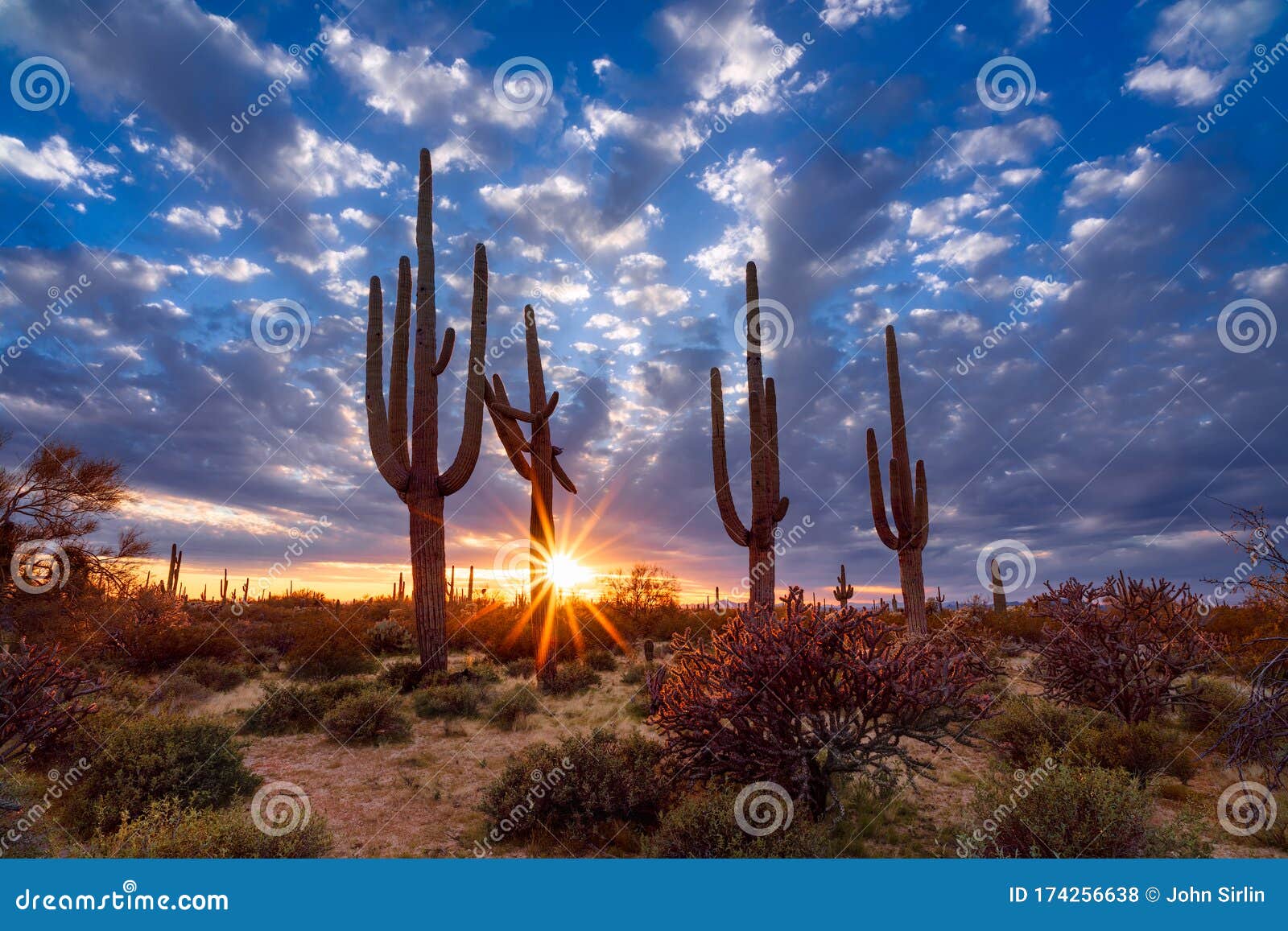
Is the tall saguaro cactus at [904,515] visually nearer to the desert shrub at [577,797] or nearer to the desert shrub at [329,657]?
the desert shrub at [577,797]

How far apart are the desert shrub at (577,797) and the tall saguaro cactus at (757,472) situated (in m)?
7.31

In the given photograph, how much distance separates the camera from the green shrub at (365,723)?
986 cm

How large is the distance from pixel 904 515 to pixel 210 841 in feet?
49.2

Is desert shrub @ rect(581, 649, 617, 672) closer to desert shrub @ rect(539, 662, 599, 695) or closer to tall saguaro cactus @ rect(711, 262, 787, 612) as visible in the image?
desert shrub @ rect(539, 662, 599, 695)

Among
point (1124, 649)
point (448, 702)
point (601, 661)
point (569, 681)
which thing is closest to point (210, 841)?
point (448, 702)

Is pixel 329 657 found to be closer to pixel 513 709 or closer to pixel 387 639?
pixel 387 639

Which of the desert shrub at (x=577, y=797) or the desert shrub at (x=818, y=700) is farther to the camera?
the desert shrub at (x=577, y=797)

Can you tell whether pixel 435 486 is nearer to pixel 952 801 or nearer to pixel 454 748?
pixel 454 748

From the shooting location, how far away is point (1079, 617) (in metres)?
9.18

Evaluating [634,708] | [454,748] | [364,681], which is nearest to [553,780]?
[454,748]

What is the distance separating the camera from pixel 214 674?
14398 mm

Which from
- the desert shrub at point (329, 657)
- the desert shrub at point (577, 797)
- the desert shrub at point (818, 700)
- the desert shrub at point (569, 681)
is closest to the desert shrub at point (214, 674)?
the desert shrub at point (329, 657)

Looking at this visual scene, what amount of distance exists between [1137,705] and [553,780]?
7820 mm

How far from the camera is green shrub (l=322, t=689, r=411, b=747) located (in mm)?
9859
